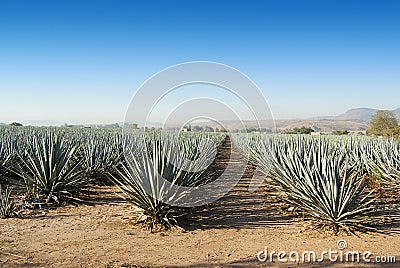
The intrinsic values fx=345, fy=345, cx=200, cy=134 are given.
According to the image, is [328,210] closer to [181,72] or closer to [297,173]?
[297,173]

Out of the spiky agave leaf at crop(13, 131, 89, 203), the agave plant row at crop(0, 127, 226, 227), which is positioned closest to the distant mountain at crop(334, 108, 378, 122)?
the agave plant row at crop(0, 127, 226, 227)

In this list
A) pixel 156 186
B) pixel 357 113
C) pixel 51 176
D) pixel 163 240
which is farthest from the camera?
pixel 357 113

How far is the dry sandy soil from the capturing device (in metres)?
3.67

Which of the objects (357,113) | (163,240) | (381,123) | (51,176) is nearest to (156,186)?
(163,240)

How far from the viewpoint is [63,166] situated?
628 cm

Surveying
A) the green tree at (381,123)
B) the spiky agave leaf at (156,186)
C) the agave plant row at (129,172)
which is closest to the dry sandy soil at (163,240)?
the spiky agave leaf at (156,186)

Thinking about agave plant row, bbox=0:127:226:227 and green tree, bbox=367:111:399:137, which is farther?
green tree, bbox=367:111:399:137

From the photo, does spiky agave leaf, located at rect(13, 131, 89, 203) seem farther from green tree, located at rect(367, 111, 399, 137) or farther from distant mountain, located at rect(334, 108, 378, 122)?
distant mountain, located at rect(334, 108, 378, 122)

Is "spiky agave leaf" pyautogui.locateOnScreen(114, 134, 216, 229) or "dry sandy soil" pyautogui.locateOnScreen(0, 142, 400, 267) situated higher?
"spiky agave leaf" pyautogui.locateOnScreen(114, 134, 216, 229)

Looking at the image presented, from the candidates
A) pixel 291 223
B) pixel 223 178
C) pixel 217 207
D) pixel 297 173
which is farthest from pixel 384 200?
pixel 223 178

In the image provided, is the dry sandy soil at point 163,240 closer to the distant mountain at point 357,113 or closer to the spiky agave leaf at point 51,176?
the spiky agave leaf at point 51,176

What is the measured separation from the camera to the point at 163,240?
169 inches

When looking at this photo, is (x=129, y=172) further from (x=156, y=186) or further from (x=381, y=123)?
(x=381, y=123)

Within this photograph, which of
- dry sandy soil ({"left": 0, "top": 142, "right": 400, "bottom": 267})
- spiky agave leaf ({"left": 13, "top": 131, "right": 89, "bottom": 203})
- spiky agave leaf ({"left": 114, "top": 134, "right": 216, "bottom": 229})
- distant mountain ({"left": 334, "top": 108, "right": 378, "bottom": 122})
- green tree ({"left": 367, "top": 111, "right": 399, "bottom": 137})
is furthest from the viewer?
distant mountain ({"left": 334, "top": 108, "right": 378, "bottom": 122})
